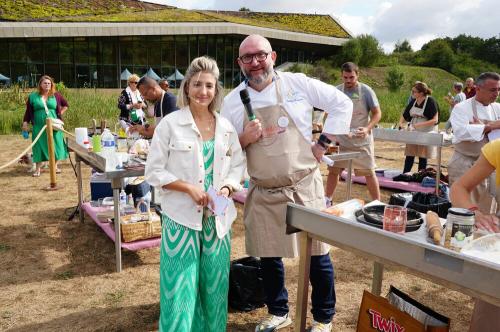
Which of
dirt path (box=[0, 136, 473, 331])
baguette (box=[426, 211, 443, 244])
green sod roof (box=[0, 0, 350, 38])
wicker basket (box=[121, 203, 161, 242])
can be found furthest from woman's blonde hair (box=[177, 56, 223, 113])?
green sod roof (box=[0, 0, 350, 38])

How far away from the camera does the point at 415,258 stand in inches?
69.1

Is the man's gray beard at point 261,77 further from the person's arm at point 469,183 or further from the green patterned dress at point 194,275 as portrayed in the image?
the person's arm at point 469,183

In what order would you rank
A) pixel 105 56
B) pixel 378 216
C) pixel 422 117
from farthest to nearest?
pixel 105 56 < pixel 422 117 < pixel 378 216

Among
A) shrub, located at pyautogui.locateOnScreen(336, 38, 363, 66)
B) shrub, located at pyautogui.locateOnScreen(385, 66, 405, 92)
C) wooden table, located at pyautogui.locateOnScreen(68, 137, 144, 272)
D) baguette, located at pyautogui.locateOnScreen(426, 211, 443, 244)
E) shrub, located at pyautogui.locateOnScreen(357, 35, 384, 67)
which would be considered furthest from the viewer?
shrub, located at pyautogui.locateOnScreen(357, 35, 384, 67)

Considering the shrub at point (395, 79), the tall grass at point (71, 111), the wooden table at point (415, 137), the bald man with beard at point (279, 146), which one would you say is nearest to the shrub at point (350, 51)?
the shrub at point (395, 79)

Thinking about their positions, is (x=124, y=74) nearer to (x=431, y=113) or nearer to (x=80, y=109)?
(x=80, y=109)

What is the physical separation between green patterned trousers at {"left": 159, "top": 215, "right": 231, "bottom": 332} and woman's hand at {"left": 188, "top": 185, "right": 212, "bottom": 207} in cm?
12

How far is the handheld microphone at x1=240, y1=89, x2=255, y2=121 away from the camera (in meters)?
2.59

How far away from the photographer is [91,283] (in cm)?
393

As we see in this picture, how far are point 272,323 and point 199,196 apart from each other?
3.92 ft

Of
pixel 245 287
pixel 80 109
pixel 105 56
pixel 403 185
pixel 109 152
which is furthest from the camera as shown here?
pixel 105 56

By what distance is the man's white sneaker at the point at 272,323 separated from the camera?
304 cm

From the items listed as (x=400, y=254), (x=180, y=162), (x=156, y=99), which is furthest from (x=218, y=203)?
(x=156, y=99)

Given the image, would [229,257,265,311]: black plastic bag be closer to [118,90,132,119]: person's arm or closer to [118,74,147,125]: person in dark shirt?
[118,74,147,125]: person in dark shirt
